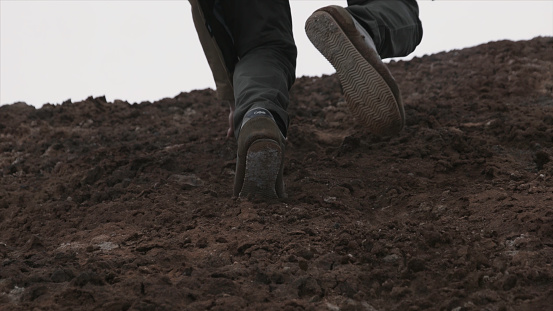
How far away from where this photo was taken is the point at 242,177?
7.86 ft

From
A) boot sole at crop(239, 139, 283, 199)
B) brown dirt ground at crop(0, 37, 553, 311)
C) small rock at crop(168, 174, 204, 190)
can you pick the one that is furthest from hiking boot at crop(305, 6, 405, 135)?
small rock at crop(168, 174, 204, 190)

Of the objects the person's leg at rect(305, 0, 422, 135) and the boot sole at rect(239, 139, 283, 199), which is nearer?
the boot sole at rect(239, 139, 283, 199)

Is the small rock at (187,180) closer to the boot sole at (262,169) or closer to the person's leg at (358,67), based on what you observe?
the boot sole at (262,169)

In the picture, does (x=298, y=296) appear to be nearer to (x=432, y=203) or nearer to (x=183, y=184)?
(x=432, y=203)

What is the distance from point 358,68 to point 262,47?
0.43 m

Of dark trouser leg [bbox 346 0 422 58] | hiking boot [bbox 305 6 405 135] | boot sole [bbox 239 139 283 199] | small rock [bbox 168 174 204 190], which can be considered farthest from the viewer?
small rock [bbox 168 174 204 190]

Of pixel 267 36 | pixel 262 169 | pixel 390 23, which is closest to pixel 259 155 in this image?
pixel 262 169

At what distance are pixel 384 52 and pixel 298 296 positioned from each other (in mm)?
1437

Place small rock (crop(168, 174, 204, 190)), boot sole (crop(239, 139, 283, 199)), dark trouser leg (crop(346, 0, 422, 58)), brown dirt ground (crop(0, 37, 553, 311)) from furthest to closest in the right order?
small rock (crop(168, 174, 204, 190))
dark trouser leg (crop(346, 0, 422, 58))
boot sole (crop(239, 139, 283, 199))
brown dirt ground (crop(0, 37, 553, 311))

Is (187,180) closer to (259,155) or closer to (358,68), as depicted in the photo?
(259,155)

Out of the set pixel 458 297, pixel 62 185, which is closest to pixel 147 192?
pixel 62 185

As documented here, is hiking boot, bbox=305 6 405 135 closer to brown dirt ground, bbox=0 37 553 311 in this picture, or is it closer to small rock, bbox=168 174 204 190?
brown dirt ground, bbox=0 37 553 311

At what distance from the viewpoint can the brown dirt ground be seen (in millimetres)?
1646

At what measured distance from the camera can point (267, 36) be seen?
265 cm
